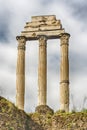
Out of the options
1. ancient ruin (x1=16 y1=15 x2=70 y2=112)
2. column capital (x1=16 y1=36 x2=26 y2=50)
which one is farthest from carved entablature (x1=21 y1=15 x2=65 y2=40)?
column capital (x1=16 y1=36 x2=26 y2=50)

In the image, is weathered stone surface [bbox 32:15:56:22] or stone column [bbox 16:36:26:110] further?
weathered stone surface [bbox 32:15:56:22]

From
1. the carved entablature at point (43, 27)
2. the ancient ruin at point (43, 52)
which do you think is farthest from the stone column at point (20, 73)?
the carved entablature at point (43, 27)

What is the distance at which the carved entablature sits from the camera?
3249cm

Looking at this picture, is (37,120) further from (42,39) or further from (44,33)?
(44,33)

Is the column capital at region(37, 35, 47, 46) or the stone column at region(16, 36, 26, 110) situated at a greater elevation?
the column capital at region(37, 35, 47, 46)

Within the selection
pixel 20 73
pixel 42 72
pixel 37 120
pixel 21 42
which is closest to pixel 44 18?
pixel 21 42

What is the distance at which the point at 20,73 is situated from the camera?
31844mm

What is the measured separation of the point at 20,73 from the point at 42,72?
55.0 inches

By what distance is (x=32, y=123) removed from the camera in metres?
17.1

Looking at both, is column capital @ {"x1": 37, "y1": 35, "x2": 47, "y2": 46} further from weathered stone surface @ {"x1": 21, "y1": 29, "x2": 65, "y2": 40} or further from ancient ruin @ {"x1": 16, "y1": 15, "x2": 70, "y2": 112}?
weathered stone surface @ {"x1": 21, "y1": 29, "x2": 65, "y2": 40}

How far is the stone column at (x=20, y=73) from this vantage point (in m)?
31.2

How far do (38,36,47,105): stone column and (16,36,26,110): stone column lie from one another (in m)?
1.06

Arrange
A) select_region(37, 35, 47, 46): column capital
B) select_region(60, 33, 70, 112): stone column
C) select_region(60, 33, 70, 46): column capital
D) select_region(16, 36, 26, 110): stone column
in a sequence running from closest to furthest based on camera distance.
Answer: select_region(60, 33, 70, 112): stone column, select_region(16, 36, 26, 110): stone column, select_region(60, 33, 70, 46): column capital, select_region(37, 35, 47, 46): column capital

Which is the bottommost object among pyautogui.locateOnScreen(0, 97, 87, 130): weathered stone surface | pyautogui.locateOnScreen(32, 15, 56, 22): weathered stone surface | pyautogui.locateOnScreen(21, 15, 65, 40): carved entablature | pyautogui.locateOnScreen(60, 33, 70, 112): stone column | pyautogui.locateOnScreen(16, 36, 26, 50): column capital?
pyautogui.locateOnScreen(0, 97, 87, 130): weathered stone surface
